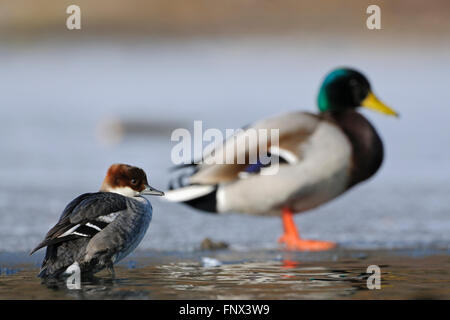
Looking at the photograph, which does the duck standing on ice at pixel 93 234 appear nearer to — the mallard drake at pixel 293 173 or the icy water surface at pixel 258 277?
the icy water surface at pixel 258 277

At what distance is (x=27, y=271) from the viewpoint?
4.52 m

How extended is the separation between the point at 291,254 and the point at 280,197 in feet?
2.88

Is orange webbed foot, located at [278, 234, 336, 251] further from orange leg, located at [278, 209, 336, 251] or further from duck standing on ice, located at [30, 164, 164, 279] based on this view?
duck standing on ice, located at [30, 164, 164, 279]

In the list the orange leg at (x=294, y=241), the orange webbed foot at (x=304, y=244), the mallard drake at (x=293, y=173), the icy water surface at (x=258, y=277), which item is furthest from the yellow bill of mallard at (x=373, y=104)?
the icy water surface at (x=258, y=277)

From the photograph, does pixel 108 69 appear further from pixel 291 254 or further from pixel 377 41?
pixel 291 254

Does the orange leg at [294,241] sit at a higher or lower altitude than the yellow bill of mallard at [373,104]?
lower

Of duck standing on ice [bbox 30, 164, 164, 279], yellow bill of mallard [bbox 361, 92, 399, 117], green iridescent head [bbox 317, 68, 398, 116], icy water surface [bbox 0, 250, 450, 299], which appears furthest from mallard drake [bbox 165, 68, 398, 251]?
duck standing on ice [bbox 30, 164, 164, 279]

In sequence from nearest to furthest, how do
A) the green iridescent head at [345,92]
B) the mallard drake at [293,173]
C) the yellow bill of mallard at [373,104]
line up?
1. the mallard drake at [293,173]
2. the green iridescent head at [345,92]
3. the yellow bill of mallard at [373,104]

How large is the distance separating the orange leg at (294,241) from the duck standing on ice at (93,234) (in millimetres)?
1571

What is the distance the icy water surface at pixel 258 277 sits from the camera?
3760 millimetres

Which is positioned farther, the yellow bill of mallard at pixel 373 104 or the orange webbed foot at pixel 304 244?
the yellow bill of mallard at pixel 373 104

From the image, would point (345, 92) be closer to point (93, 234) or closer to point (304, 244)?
point (304, 244)
